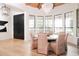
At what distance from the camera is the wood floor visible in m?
1.81

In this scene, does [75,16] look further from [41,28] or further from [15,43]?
[15,43]

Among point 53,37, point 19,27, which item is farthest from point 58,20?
point 19,27

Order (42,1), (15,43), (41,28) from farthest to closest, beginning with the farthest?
(15,43) < (41,28) < (42,1)

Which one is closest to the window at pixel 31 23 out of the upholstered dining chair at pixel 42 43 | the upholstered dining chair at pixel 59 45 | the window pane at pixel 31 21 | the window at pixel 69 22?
the window pane at pixel 31 21

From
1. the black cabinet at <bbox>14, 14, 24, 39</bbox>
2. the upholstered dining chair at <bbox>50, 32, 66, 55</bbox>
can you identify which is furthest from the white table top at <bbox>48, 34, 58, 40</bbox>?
the black cabinet at <bbox>14, 14, 24, 39</bbox>

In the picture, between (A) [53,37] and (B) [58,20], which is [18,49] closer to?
(A) [53,37]

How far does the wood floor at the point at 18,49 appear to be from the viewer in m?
1.81

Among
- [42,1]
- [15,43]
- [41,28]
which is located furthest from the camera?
[15,43]

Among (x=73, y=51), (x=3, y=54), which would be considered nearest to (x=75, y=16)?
(x=73, y=51)

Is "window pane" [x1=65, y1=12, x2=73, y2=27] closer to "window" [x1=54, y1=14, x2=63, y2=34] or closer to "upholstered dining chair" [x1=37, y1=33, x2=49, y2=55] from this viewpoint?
"window" [x1=54, y1=14, x2=63, y2=34]

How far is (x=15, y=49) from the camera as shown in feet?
6.20

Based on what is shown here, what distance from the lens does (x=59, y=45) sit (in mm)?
2020

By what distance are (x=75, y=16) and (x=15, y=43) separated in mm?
1240

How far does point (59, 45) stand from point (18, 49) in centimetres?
79
